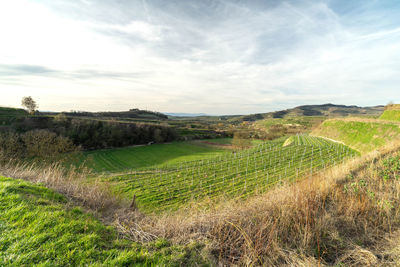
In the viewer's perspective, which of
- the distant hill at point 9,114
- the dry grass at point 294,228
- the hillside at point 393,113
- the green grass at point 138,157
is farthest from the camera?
the distant hill at point 9,114

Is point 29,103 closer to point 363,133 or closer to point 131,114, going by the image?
point 131,114

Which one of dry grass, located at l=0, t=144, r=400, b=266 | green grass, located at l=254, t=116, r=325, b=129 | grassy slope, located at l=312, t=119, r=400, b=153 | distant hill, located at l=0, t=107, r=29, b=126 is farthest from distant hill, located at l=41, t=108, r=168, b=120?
dry grass, located at l=0, t=144, r=400, b=266

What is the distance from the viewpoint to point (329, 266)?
2781mm

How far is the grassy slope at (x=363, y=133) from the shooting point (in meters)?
26.9

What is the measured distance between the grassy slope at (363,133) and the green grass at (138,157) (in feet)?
111

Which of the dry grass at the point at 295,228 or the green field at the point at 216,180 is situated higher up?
the dry grass at the point at 295,228

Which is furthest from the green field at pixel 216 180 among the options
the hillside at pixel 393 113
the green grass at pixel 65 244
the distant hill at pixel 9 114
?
the distant hill at pixel 9 114

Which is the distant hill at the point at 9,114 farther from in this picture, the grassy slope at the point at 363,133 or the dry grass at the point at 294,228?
the grassy slope at the point at 363,133

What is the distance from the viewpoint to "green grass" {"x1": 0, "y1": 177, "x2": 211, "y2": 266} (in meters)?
2.51

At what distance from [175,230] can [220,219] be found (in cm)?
94

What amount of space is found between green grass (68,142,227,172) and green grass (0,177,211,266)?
42.1 m

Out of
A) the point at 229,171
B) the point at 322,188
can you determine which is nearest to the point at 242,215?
the point at 322,188

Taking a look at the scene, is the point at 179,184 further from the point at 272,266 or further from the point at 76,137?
the point at 76,137

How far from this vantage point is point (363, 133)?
33094mm
